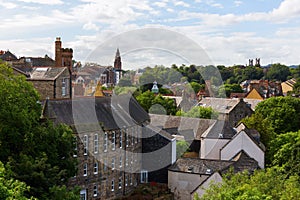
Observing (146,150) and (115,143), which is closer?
(115,143)

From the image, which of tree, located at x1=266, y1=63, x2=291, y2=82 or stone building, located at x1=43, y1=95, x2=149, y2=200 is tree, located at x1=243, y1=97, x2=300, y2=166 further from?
tree, located at x1=266, y1=63, x2=291, y2=82

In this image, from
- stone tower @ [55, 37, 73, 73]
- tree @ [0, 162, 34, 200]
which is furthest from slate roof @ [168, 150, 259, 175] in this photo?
tree @ [0, 162, 34, 200]

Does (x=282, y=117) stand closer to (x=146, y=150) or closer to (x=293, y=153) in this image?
(x=293, y=153)

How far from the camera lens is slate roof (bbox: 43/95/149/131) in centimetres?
3662

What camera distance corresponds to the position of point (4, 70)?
99.2 ft

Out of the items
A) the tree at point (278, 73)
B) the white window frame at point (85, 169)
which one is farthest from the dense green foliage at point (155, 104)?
the tree at point (278, 73)

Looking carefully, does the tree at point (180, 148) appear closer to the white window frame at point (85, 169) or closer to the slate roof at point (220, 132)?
the slate roof at point (220, 132)

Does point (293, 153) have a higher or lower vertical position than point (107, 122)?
lower

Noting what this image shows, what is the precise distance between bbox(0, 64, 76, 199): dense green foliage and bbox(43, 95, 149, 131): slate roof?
5.02 m

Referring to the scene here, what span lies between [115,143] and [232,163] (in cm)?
1076

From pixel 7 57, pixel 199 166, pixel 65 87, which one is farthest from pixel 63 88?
pixel 7 57

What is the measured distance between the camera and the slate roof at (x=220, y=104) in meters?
77.2

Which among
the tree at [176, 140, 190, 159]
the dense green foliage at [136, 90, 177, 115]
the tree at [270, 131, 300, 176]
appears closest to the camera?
the tree at [270, 131, 300, 176]

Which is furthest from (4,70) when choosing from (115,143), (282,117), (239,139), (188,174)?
(282,117)
